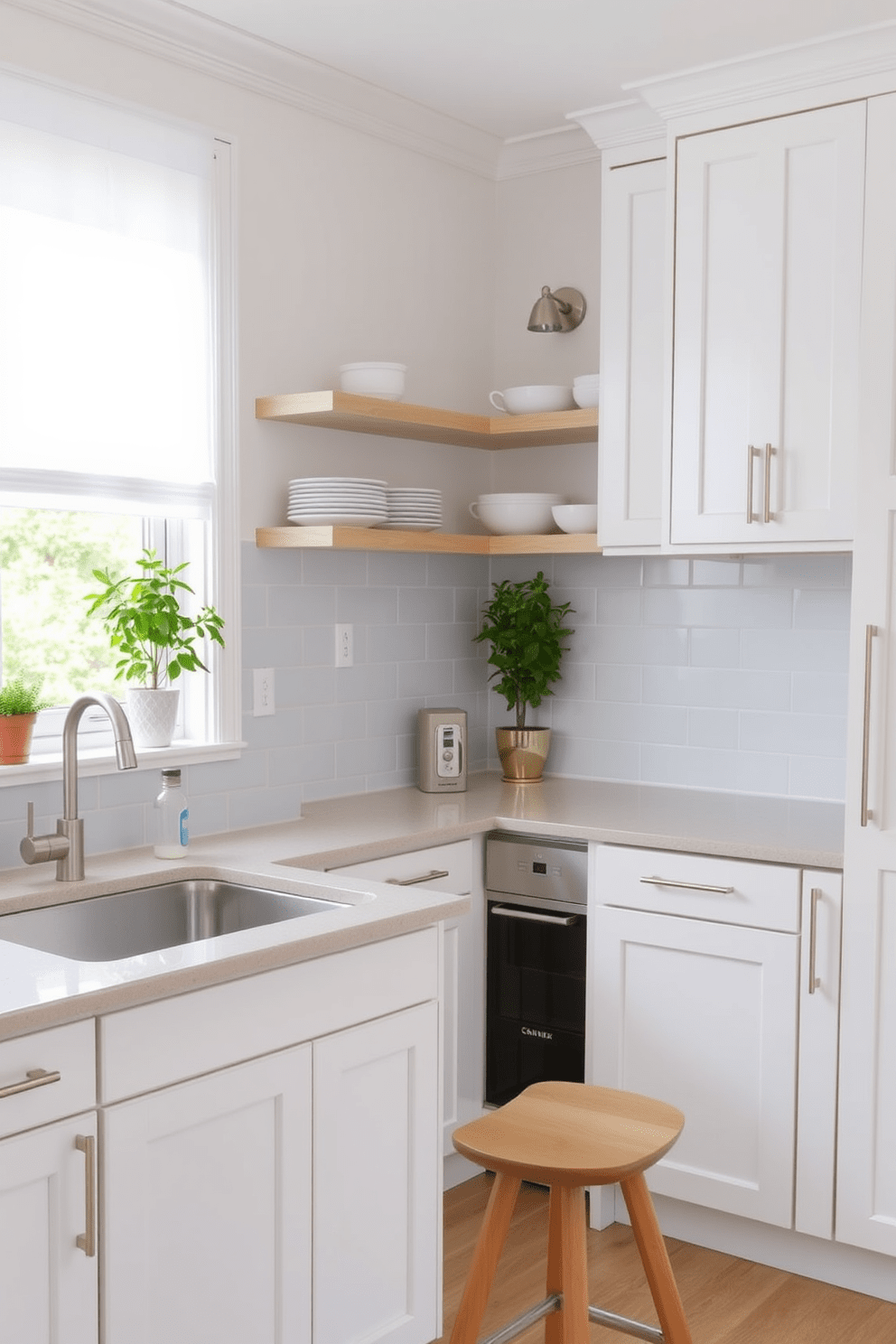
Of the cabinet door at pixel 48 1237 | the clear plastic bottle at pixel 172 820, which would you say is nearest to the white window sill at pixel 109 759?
the clear plastic bottle at pixel 172 820

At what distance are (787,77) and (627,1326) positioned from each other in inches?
98.6

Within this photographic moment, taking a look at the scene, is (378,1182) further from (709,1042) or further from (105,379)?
(105,379)

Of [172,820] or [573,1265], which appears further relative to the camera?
[172,820]

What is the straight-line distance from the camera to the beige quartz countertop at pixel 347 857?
1.90 metres

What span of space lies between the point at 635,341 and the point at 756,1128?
6.01 feet

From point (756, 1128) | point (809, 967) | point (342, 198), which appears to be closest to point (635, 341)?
point (342, 198)

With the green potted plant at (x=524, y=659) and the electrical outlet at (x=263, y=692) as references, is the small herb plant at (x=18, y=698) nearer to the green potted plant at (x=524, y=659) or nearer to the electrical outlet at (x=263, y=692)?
the electrical outlet at (x=263, y=692)

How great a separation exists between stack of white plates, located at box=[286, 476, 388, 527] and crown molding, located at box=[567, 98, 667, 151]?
1.02 m

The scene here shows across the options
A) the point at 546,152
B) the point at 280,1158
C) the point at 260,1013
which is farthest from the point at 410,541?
the point at 280,1158

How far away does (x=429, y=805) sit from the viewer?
11.2 ft

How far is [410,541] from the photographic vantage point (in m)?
3.32

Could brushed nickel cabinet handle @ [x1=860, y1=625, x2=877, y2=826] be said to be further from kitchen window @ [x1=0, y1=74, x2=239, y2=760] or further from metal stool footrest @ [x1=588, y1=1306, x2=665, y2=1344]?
kitchen window @ [x1=0, y1=74, x2=239, y2=760]

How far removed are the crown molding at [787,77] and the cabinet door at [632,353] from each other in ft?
0.65

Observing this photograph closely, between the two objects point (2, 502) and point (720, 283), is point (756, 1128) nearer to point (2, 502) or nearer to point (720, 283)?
point (720, 283)
